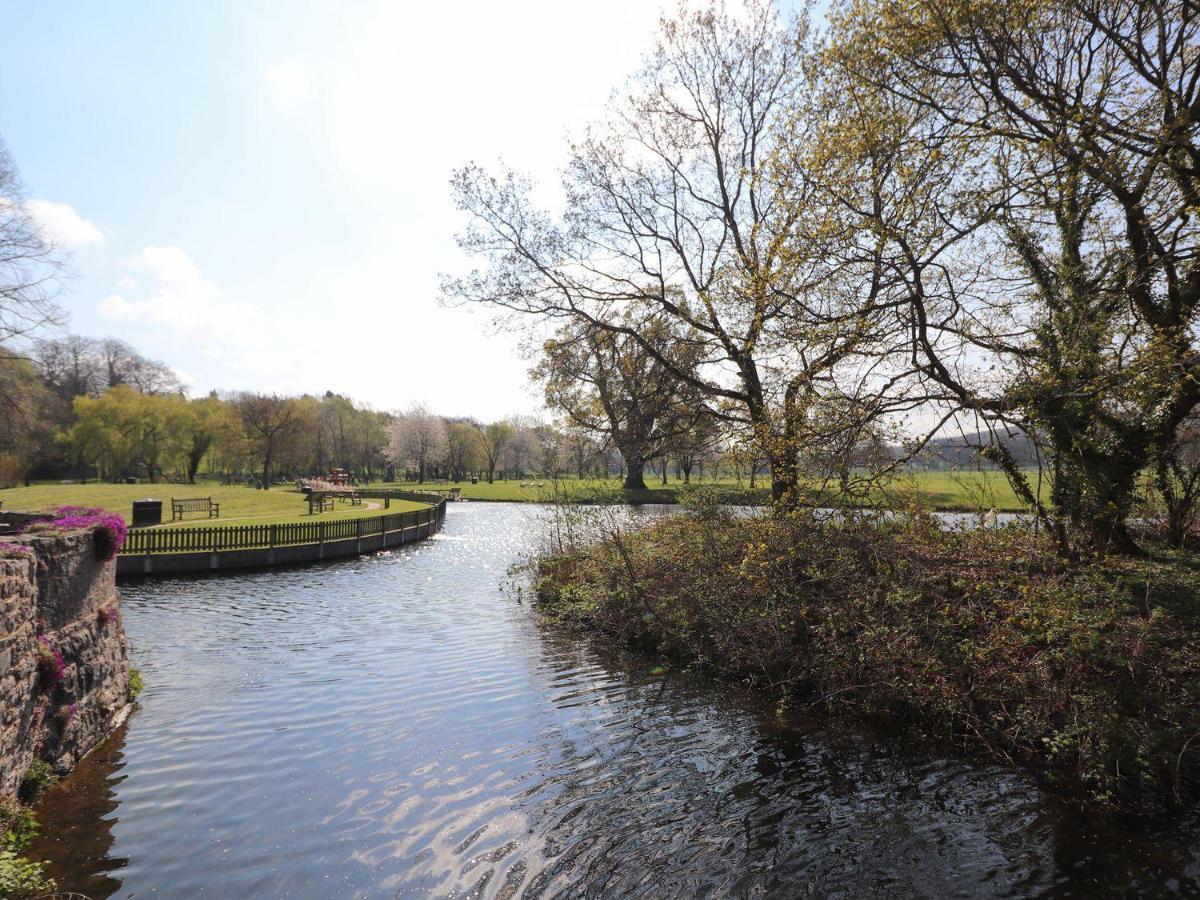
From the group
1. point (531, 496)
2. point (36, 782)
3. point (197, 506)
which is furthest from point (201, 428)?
point (36, 782)

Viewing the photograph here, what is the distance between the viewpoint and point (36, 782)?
654cm

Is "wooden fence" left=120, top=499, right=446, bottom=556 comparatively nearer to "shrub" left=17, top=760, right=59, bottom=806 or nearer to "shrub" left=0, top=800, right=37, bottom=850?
"shrub" left=17, top=760, right=59, bottom=806

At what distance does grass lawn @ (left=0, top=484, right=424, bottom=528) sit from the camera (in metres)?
31.0

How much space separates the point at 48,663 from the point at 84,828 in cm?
191

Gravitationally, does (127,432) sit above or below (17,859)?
above

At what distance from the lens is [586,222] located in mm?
18672

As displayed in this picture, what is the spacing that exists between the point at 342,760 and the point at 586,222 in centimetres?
1535

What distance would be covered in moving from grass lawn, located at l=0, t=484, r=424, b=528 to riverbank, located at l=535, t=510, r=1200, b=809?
71.6 ft

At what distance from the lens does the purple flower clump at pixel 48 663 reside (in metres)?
6.95

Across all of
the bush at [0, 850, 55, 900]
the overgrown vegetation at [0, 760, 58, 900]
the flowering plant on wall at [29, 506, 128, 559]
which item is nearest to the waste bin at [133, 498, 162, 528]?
the flowering plant on wall at [29, 506, 128, 559]

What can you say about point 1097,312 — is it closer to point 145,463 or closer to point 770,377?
point 770,377

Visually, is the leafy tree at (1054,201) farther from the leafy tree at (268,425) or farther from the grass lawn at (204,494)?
the leafy tree at (268,425)

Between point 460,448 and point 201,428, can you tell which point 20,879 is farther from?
point 460,448

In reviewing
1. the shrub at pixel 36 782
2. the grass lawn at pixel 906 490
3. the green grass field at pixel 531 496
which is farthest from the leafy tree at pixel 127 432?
the shrub at pixel 36 782
